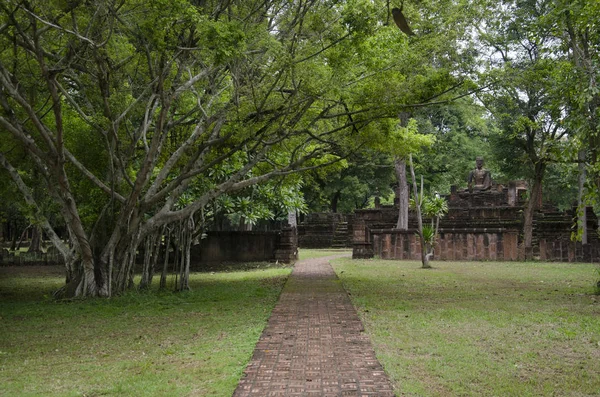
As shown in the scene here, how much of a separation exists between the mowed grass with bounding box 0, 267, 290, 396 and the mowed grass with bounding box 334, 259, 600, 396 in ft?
5.52

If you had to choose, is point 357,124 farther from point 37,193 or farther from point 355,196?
point 355,196

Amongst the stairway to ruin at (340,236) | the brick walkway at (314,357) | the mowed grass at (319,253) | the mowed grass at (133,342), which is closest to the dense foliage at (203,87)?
the mowed grass at (133,342)

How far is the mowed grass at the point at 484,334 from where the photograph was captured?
5.66 meters

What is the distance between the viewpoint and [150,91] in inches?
484

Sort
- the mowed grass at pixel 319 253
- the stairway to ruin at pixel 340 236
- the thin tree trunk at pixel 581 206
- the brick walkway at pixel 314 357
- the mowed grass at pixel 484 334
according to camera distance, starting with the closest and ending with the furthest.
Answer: the brick walkway at pixel 314 357, the mowed grass at pixel 484 334, the thin tree trunk at pixel 581 206, the mowed grass at pixel 319 253, the stairway to ruin at pixel 340 236

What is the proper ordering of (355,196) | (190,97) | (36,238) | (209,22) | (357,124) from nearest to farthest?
1. (209,22)
2. (357,124)
3. (190,97)
4. (36,238)
5. (355,196)

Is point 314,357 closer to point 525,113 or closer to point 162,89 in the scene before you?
point 162,89

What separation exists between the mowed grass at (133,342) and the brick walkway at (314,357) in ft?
0.74

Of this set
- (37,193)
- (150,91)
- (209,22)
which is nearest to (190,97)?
(150,91)

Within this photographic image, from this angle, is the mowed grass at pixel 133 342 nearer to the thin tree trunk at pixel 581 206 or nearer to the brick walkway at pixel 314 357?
the brick walkway at pixel 314 357

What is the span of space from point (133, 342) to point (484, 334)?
4.39m

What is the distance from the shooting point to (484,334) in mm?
7973

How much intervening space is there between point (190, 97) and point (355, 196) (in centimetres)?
2699

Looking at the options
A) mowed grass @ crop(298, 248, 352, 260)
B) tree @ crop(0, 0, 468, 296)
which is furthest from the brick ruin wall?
tree @ crop(0, 0, 468, 296)
